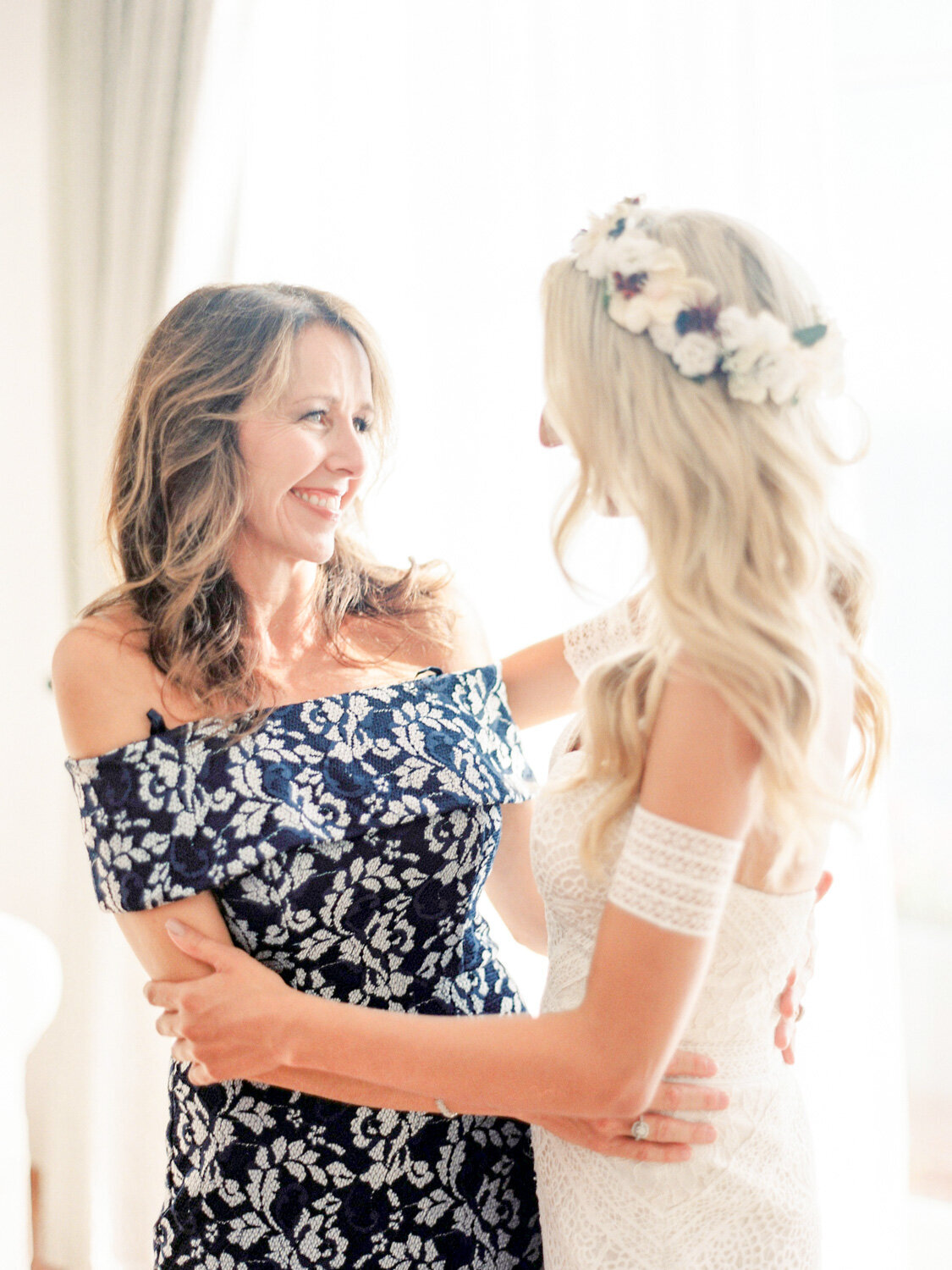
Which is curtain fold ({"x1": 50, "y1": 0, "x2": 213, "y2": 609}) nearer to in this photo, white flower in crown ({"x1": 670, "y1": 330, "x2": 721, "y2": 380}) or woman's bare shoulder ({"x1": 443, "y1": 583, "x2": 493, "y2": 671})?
woman's bare shoulder ({"x1": 443, "y1": 583, "x2": 493, "y2": 671})

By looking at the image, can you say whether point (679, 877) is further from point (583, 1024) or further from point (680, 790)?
point (583, 1024)

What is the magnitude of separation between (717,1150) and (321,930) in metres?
0.52

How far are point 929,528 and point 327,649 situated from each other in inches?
44.1

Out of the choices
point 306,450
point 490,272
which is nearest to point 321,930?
point 306,450

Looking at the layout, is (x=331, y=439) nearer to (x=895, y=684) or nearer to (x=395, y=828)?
(x=395, y=828)

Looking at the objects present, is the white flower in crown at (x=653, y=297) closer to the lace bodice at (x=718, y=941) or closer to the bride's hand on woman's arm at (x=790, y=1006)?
the lace bodice at (x=718, y=941)

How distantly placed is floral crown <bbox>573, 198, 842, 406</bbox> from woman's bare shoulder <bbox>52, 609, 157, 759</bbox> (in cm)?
75

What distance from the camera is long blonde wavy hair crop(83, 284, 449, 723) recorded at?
1447 mm

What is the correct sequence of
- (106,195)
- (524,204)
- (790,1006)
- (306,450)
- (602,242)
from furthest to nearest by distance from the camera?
1. (106,195)
2. (524,204)
3. (306,450)
4. (790,1006)
5. (602,242)

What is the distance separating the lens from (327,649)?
159 centimetres

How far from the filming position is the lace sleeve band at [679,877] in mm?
990

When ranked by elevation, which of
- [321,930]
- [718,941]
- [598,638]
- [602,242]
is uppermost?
[602,242]

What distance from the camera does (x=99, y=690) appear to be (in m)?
1.35

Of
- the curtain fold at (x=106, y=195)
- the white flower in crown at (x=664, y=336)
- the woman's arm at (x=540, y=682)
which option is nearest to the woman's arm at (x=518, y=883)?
the woman's arm at (x=540, y=682)
